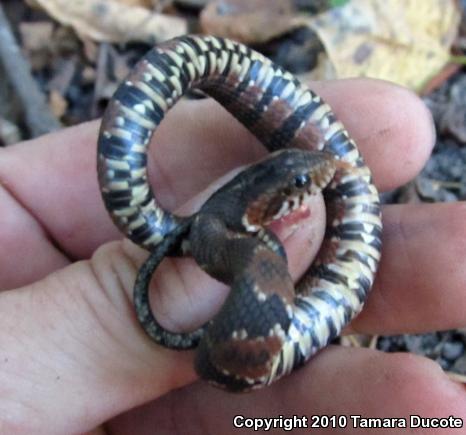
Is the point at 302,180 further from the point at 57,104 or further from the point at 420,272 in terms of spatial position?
the point at 57,104

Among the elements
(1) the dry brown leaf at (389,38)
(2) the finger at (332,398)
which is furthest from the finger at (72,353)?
(1) the dry brown leaf at (389,38)

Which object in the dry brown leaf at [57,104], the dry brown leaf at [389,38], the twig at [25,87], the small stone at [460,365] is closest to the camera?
the small stone at [460,365]

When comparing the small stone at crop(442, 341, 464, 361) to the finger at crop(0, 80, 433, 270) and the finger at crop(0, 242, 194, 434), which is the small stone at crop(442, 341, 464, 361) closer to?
the finger at crop(0, 80, 433, 270)

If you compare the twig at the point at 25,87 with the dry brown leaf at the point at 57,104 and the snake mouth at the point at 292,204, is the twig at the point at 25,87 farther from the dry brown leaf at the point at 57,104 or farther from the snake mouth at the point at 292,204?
the snake mouth at the point at 292,204

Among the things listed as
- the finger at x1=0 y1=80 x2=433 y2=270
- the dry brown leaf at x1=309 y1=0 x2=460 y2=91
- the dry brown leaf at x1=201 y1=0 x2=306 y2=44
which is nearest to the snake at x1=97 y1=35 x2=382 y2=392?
the finger at x1=0 y1=80 x2=433 y2=270

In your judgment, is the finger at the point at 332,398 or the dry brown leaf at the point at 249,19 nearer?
the finger at the point at 332,398

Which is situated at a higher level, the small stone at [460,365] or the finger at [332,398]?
the finger at [332,398]
